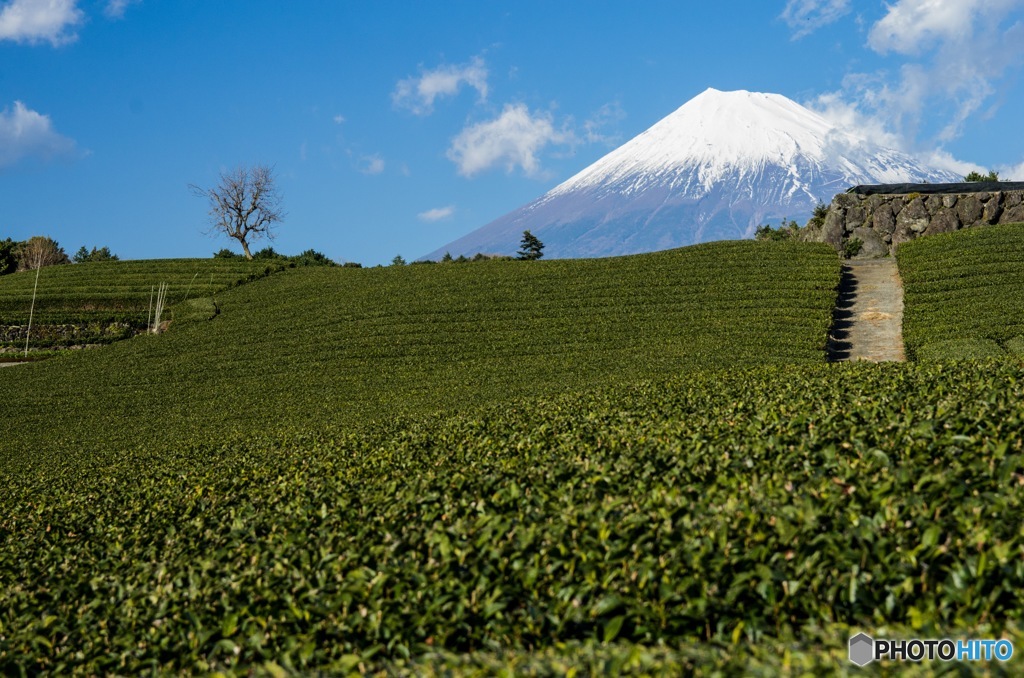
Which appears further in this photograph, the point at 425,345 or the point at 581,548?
the point at 425,345

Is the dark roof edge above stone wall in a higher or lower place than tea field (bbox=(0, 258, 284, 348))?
higher

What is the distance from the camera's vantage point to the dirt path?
34219 millimetres

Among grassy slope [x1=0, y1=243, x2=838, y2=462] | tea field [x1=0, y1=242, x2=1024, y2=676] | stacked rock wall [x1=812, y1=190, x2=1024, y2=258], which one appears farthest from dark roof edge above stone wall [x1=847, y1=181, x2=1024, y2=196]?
tea field [x1=0, y1=242, x2=1024, y2=676]

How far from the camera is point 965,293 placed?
38.6 m

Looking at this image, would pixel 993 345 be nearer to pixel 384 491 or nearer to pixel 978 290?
pixel 978 290

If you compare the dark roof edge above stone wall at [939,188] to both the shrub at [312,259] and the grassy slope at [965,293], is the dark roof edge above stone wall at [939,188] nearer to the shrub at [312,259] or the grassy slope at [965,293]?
the grassy slope at [965,293]

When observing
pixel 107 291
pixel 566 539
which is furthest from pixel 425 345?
pixel 566 539

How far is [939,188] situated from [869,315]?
21335 mm

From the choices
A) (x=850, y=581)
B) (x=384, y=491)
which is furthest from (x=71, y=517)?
(x=850, y=581)

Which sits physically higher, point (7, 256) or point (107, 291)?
point (7, 256)

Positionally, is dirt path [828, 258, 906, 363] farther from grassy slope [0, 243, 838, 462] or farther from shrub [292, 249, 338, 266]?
shrub [292, 249, 338, 266]

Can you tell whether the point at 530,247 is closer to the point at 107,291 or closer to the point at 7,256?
the point at 107,291

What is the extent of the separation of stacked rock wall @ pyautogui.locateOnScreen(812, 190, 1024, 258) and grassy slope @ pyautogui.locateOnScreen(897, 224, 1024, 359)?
4692mm

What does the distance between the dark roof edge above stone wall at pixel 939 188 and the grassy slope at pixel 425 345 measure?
9.39m
